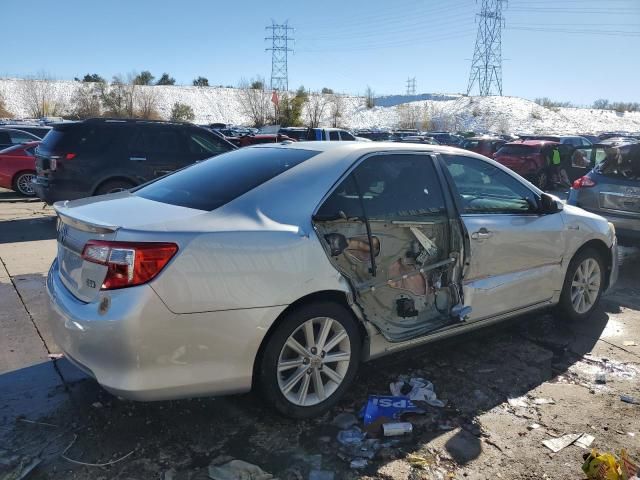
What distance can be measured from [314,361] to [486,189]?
2.14m

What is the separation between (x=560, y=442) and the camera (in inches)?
126

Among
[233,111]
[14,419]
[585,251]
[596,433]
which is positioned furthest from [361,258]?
[233,111]

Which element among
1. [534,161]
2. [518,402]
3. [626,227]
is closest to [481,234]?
[518,402]

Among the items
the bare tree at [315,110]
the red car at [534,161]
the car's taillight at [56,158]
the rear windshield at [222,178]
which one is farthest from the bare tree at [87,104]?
the rear windshield at [222,178]

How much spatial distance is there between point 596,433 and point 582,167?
1610 cm

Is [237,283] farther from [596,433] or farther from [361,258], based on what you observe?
[596,433]

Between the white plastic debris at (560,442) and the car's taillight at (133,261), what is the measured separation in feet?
7.73

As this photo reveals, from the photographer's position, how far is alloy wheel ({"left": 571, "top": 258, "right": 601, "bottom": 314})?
5.05 meters

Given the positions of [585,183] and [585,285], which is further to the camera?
[585,183]

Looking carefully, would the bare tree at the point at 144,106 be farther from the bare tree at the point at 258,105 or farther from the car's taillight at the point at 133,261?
the car's taillight at the point at 133,261

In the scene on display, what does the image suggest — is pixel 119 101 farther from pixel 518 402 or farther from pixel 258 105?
pixel 518 402

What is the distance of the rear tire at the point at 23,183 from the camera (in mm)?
12719

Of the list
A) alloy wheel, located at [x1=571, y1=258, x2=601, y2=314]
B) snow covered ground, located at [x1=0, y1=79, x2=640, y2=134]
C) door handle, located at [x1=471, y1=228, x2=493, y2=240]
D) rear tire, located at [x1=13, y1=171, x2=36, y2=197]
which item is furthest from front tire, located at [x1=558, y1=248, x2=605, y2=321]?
snow covered ground, located at [x1=0, y1=79, x2=640, y2=134]

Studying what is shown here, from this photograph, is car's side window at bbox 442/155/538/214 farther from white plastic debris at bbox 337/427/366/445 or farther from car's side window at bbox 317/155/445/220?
white plastic debris at bbox 337/427/366/445
